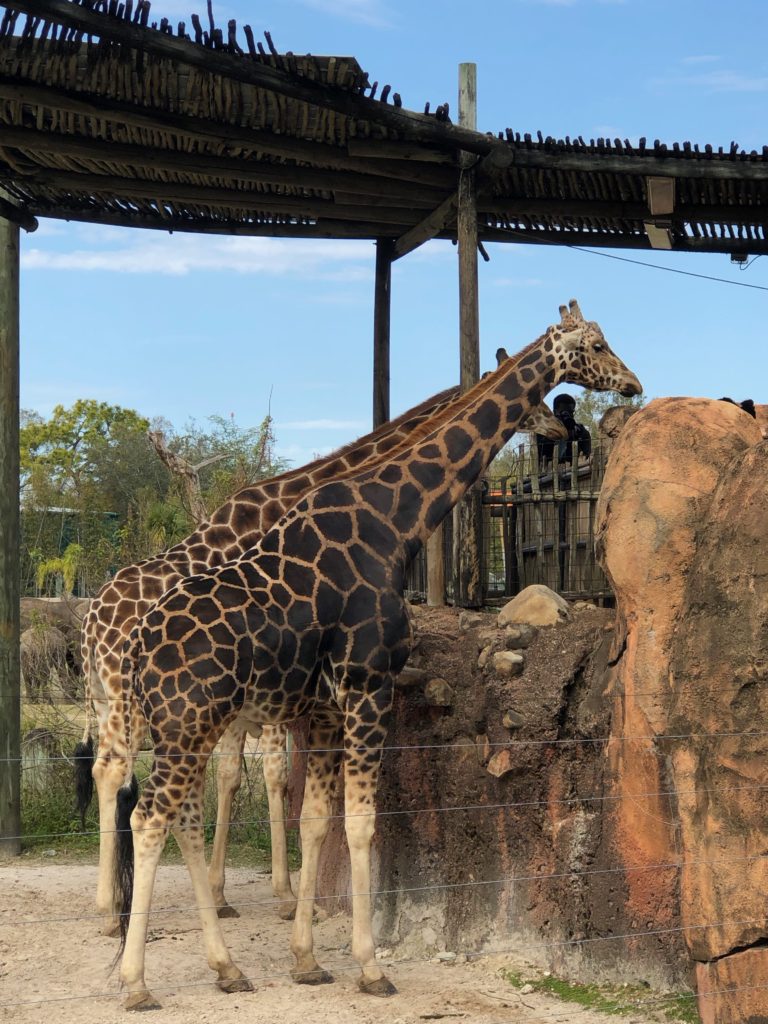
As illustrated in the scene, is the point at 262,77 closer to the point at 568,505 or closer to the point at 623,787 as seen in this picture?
the point at 568,505

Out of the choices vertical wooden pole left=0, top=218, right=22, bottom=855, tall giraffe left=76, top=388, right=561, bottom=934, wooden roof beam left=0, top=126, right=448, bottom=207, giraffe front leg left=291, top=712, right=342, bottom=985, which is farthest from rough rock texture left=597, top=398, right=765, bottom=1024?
vertical wooden pole left=0, top=218, right=22, bottom=855

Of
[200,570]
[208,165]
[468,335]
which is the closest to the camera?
[200,570]

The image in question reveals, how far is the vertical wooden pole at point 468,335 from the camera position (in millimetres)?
8805

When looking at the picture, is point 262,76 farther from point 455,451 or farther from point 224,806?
point 224,806

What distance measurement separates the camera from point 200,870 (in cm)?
608

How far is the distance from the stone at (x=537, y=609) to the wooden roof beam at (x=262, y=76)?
130 inches

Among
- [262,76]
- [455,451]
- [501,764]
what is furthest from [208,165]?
[501,764]

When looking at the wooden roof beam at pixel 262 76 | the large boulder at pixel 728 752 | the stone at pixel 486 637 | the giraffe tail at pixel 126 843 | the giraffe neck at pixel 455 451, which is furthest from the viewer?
the wooden roof beam at pixel 262 76

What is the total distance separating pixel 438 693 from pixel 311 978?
1596 mm

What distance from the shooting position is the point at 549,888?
6.22m

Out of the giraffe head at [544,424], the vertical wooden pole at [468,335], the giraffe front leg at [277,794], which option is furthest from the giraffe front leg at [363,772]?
the vertical wooden pole at [468,335]

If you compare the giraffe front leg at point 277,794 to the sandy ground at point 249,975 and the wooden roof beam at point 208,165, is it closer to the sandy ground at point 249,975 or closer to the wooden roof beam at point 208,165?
the sandy ground at point 249,975

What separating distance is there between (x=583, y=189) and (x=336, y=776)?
5350 millimetres

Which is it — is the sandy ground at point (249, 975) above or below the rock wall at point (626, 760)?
below
